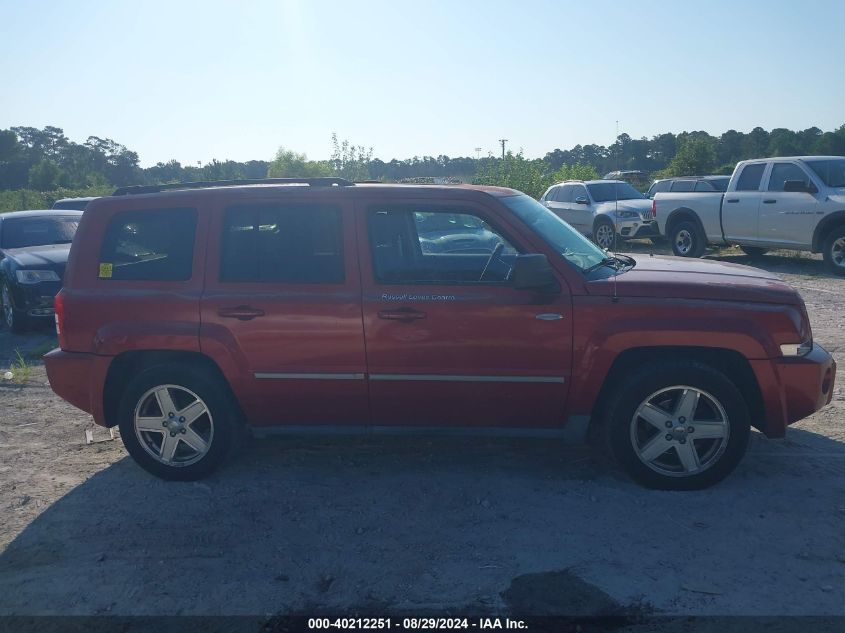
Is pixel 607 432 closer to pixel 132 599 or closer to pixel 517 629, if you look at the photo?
pixel 517 629

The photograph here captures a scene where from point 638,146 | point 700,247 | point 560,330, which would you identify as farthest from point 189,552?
point 638,146

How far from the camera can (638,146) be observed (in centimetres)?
7019

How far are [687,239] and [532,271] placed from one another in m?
12.7

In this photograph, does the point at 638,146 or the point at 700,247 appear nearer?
the point at 700,247

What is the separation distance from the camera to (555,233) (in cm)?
509

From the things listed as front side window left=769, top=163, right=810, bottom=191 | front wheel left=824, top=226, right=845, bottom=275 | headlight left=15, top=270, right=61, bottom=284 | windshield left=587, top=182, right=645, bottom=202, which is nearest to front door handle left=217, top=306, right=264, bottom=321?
headlight left=15, top=270, right=61, bottom=284

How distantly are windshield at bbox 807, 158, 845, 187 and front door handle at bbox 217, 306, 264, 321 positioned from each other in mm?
11664

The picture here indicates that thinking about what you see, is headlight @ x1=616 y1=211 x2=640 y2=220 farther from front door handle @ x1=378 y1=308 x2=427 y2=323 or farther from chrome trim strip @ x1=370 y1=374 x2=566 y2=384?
front door handle @ x1=378 y1=308 x2=427 y2=323

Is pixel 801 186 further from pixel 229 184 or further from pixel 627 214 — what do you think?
pixel 229 184

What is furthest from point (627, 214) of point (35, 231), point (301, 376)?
point (301, 376)

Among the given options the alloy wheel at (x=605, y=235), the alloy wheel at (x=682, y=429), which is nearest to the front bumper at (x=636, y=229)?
the alloy wheel at (x=605, y=235)

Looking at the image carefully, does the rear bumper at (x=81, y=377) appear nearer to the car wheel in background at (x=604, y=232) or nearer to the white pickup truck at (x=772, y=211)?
the white pickup truck at (x=772, y=211)

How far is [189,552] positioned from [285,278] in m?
1.70

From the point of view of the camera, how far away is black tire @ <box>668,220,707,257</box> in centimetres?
1573
